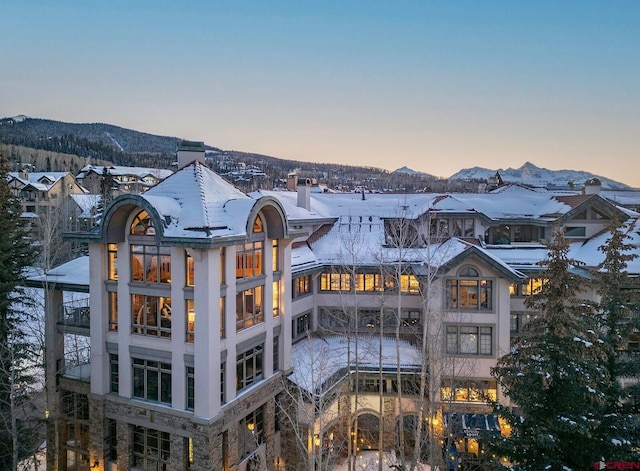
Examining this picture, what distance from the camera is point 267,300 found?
1998 cm

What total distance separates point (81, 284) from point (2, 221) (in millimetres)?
5098

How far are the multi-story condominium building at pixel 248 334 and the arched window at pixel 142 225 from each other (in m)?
0.06

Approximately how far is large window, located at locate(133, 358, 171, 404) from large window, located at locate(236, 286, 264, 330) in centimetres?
337

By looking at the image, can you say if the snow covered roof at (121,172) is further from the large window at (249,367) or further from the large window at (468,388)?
the large window at (468,388)

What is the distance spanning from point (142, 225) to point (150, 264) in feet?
5.37

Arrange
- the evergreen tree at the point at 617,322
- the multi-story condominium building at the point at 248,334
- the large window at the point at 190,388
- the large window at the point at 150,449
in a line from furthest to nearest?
the large window at the point at 150,449, the large window at the point at 190,388, the multi-story condominium building at the point at 248,334, the evergreen tree at the point at 617,322

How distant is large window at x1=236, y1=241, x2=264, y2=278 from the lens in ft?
60.4

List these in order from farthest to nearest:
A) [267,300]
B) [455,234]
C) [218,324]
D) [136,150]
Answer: [136,150] → [455,234] → [267,300] → [218,324]

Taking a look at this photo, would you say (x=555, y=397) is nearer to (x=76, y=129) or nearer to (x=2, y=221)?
(x=2, y=221)

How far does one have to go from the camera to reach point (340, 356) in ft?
77.7

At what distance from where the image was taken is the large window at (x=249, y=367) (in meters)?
18.4

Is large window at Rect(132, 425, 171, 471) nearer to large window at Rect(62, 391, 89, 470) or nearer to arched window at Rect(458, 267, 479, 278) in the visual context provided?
large window at Rect(62, 391, 89, 470)

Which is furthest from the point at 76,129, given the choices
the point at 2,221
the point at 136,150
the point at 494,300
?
the point at 494,300

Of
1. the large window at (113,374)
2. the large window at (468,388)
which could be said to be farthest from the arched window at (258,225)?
the large window at (468,388)
